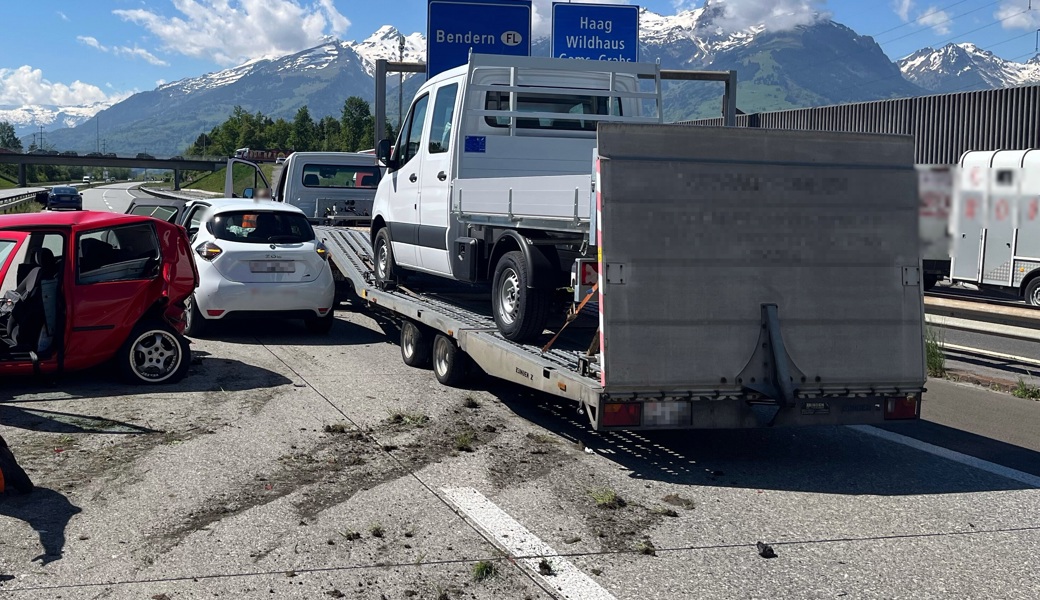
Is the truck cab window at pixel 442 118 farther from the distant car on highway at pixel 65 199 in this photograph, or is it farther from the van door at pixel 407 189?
the distant car on highway at pixel 65 199

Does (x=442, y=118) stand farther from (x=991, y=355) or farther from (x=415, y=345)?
(x=991, y=355)

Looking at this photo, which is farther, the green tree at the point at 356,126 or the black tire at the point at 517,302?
the green tree at the point at 356,126

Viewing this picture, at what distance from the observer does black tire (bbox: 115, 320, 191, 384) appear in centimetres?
943

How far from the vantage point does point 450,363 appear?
9445mm

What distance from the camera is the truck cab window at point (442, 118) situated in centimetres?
1053

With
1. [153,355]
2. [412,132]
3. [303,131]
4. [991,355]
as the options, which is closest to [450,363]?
[153,355]

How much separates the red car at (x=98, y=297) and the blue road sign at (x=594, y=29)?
16.8 meters

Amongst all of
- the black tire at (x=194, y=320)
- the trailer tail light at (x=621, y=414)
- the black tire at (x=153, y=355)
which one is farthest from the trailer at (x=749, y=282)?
the black tire at (x=194, y=320)

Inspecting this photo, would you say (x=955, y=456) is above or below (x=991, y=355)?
below

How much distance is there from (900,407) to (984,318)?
4333 millimetres

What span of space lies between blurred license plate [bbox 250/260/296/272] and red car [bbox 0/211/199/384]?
2096 millimetres

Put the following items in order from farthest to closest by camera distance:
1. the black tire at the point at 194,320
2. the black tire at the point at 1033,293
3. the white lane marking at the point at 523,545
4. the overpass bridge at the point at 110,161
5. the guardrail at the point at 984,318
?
1. the overpass bridge at the point at 110,161
2. the black tire at the point at 1033,293
3. the black tire at the point at 194,320
4. the guardrail at the point at 984,318
5. the white lane marking at the point at 523,545

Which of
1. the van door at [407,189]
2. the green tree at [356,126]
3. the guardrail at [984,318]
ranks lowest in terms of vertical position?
the guardrail at [984,318]

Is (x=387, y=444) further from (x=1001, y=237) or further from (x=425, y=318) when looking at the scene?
(x=1001, y=237)
